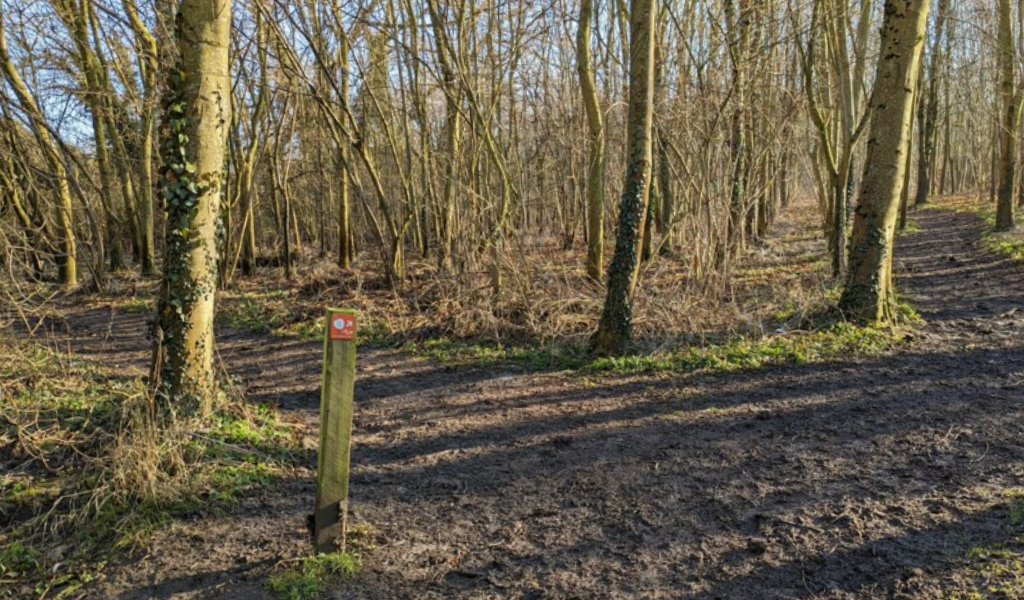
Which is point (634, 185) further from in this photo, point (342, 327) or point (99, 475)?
point (99, 475)

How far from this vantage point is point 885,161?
721 cm

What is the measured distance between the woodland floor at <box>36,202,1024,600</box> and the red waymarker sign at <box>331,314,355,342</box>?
50.9 inches

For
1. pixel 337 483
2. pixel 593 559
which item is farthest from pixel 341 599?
pixel 593 559

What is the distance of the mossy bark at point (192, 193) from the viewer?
4.58 m

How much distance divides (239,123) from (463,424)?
12.1 metres

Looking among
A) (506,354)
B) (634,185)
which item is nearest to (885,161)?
(634,185)

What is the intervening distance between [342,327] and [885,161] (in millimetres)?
6866

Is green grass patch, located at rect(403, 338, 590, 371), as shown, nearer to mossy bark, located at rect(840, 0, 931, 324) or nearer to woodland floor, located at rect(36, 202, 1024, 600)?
woodland floor, located at rect(36, 202, 1024, 600)

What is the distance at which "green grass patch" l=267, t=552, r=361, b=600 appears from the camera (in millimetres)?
3123

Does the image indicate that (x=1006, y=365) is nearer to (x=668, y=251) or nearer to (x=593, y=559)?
(x=593, y=559)

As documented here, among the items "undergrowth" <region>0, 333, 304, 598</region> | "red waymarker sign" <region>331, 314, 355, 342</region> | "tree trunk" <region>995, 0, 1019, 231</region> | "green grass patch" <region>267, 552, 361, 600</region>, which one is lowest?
"green grass patch" <region>267, 552, 361, 600</region>

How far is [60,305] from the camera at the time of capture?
13047 millimetres

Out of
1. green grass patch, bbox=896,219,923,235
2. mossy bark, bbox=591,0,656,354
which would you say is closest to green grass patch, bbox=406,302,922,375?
mossy bark, bbox=591,0,656,354

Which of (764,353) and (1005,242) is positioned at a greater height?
(1005,242)
